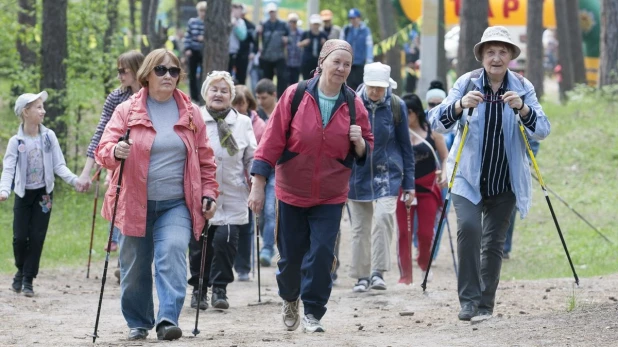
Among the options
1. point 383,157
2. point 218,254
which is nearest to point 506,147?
point 383,157

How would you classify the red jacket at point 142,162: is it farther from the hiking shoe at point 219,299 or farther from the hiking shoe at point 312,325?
the hiking shoe at point 219,299

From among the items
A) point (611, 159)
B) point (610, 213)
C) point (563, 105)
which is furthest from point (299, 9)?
point (610, 213)

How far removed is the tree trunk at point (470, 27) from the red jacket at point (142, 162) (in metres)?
13.0

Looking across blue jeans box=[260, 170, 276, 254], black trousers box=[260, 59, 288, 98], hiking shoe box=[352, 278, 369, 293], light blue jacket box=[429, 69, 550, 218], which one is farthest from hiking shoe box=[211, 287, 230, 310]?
black trousers box=[260, 59, 288, 98]

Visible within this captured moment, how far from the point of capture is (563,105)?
28.0m

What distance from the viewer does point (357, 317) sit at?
1058cm

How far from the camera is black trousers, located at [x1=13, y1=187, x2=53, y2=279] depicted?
1146 centimetres

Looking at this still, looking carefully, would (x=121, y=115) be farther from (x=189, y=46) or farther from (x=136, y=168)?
(x=189, y=46)

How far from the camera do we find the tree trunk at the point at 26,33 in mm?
19812

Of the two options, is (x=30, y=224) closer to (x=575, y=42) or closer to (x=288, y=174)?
(x=288, y=174)

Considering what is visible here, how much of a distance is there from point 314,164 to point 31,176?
3650 millimetres

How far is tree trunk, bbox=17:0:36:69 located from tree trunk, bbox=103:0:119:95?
1.21 m

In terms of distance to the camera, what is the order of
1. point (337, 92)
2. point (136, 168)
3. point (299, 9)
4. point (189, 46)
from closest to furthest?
point (136, 168) → point (337, 92) → point (189, 46) → point (299, 9)

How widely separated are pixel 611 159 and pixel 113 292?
12370 mm
